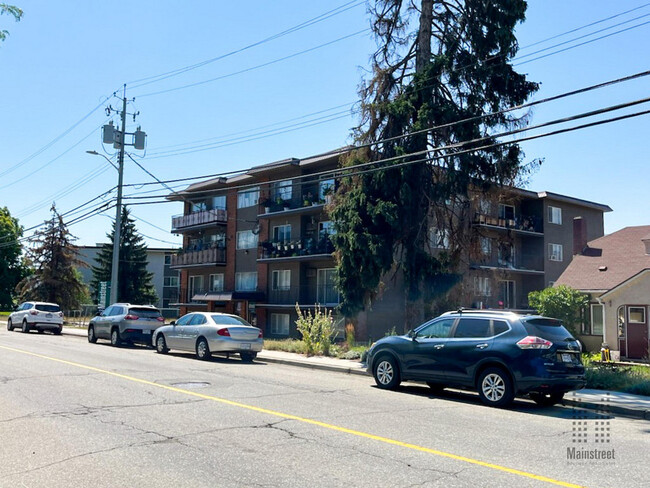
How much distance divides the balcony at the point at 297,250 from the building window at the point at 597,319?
13821 mm

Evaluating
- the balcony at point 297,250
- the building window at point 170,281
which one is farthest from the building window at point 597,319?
the building window at point 170,281

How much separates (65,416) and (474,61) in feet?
55.7

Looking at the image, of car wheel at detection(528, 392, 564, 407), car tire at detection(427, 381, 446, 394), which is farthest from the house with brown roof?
car tire at detection(427, 381, 446, 394)

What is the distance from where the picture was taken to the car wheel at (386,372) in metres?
13.4

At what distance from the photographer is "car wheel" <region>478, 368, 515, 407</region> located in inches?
444

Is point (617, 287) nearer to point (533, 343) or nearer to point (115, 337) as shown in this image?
point (533, 343)

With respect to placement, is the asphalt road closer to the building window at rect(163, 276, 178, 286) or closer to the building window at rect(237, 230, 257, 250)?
the building window at rect(237, 230, 257, 250)

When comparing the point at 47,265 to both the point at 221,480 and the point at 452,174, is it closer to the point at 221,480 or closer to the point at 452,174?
the point at 452,174

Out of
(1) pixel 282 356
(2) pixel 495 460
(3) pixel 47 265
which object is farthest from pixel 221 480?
(3) pixel 47 265

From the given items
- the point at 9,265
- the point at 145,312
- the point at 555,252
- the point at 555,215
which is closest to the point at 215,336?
the point at 145,312

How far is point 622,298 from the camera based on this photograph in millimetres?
28859

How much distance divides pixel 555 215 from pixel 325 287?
18.1 metres

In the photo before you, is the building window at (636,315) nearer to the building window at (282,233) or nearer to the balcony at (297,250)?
the balcony at (297,250)

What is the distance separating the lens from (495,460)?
23.5 feet
